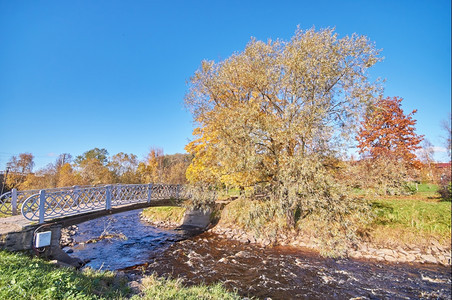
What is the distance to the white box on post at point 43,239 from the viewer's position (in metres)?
8.77

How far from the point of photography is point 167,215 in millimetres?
22594

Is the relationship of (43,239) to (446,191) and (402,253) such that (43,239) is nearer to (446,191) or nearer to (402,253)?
(402,253)

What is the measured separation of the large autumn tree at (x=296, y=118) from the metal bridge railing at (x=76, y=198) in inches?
245

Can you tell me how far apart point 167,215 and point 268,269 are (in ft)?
48.5

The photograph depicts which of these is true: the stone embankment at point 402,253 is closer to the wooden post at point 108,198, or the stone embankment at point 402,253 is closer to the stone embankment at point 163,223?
the wooden post at point 108,198

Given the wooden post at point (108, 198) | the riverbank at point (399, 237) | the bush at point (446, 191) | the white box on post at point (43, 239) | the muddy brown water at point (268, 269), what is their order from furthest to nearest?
the bush at point (446, 191)
the wooden post at point (108, 198)
the riverbank at point (399, 237)
the white box on post at point (43, 239)
the muddy brown water at point (268, 269)

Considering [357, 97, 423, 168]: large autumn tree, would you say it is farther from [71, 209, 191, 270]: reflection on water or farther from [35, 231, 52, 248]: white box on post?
[35, 231, 52, 248]: white box on post

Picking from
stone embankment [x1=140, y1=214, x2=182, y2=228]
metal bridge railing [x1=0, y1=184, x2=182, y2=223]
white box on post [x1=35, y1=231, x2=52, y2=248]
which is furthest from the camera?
stone embankment [x1=140, y1=214, x2=182, y2=228]

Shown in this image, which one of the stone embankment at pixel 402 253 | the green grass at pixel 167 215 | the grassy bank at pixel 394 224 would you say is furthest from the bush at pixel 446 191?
the green grass at pixel 167 215

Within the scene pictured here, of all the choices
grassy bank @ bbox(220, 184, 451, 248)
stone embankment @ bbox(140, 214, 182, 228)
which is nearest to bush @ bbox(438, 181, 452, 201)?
grassy bank @ bbox(220, 184, 451, 248)

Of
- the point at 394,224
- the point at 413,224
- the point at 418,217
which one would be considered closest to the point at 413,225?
the point at 413,224

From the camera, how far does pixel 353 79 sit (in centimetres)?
1192

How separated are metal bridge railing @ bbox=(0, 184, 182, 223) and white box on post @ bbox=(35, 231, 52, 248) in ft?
2.90

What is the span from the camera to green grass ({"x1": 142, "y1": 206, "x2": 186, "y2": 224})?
21859 millimetres
